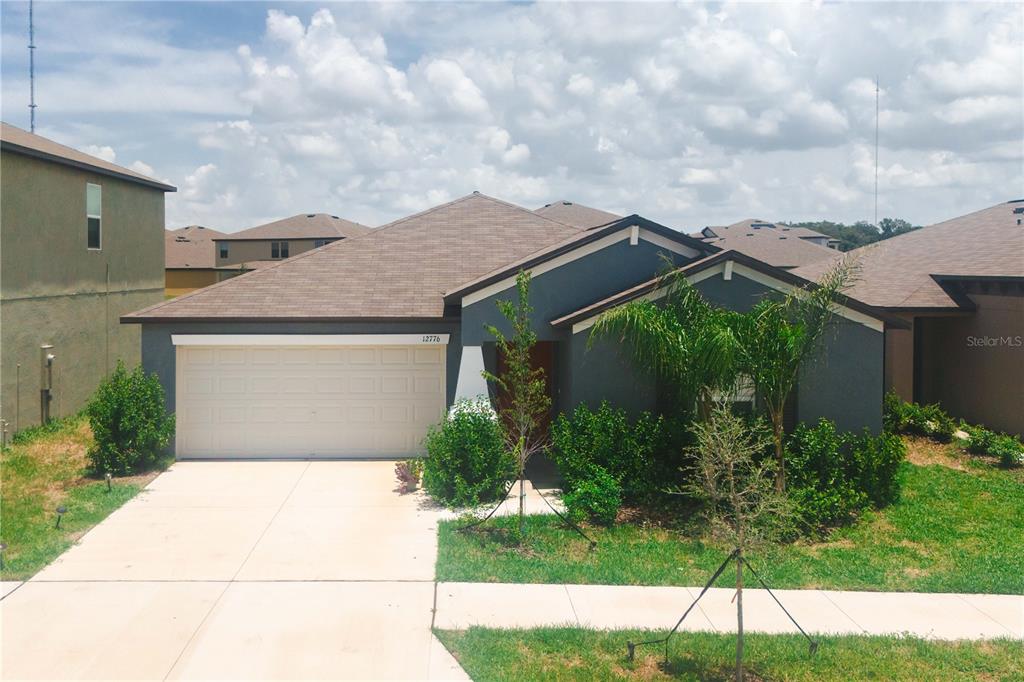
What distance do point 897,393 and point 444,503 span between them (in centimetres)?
1085

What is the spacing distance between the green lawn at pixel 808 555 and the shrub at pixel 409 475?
7.02ft

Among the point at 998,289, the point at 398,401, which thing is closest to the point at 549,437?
the point at 398,401

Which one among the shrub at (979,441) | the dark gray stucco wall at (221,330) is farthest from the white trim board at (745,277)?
the shrub at (979,441)

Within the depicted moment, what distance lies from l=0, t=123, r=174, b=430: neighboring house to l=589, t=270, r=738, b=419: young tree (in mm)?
11590

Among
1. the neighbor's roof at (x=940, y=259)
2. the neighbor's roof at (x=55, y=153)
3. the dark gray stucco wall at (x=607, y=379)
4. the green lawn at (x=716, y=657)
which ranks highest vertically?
the neighbor's roof at (x=55, y=153)

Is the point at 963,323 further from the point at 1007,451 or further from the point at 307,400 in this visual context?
the point at 307,400

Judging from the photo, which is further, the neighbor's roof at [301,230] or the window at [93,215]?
the neighbor's roof at [301,230]

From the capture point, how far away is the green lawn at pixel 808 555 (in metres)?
10.4

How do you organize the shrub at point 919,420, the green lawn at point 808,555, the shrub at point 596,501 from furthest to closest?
the shrub at point 919,420 < the shrub at point 596,501 < the green lawn at point 808,555

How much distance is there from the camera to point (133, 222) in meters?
23.0

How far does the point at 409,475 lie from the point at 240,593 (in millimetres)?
5202

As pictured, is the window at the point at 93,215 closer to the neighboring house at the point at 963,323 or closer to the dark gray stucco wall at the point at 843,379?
the dark gray stucco wall at the point at 843,379

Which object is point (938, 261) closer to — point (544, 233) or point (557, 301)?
point (544, 233)

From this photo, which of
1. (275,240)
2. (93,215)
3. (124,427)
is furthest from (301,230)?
(124,427)
